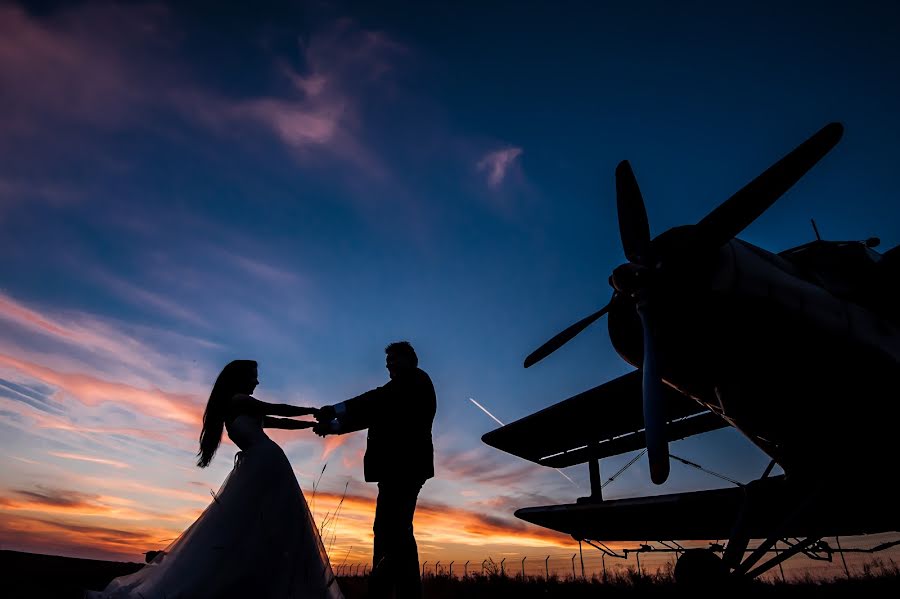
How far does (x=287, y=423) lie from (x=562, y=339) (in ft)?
11.7

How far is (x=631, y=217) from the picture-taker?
562cm

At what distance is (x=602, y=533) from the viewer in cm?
970

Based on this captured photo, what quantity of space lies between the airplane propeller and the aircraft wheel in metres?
1.20

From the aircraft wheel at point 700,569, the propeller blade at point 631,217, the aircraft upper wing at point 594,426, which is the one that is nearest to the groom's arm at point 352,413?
the propeller blade at point 631,217

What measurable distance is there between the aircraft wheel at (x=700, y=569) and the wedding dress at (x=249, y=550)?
3.65 metres

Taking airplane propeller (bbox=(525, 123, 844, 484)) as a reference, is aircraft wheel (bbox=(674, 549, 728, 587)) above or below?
below

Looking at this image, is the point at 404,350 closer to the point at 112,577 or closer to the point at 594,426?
the point at 112,577

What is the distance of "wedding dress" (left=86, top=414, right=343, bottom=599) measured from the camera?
331 cm

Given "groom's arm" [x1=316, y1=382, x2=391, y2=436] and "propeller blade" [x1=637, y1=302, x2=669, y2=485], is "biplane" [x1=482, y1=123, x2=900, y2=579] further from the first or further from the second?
"groom's arm" [x1=316, y1=382, x2=391, y2=436]

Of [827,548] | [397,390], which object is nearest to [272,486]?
[397,390]

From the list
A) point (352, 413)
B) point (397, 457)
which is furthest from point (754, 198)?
point (352, 413)

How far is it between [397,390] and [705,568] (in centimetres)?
391

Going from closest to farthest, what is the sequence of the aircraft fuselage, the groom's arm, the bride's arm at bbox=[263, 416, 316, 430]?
the groom's arm, the aircraft fuselage, the bride's arm at bbox=[263, 416, 316, 430]

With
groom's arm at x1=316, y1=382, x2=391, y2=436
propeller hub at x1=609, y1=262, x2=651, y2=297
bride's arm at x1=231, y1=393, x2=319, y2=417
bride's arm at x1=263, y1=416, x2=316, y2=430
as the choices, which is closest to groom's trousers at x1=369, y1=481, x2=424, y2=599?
groom's arm at x1=316, y1=382, x2=391, y2=436
